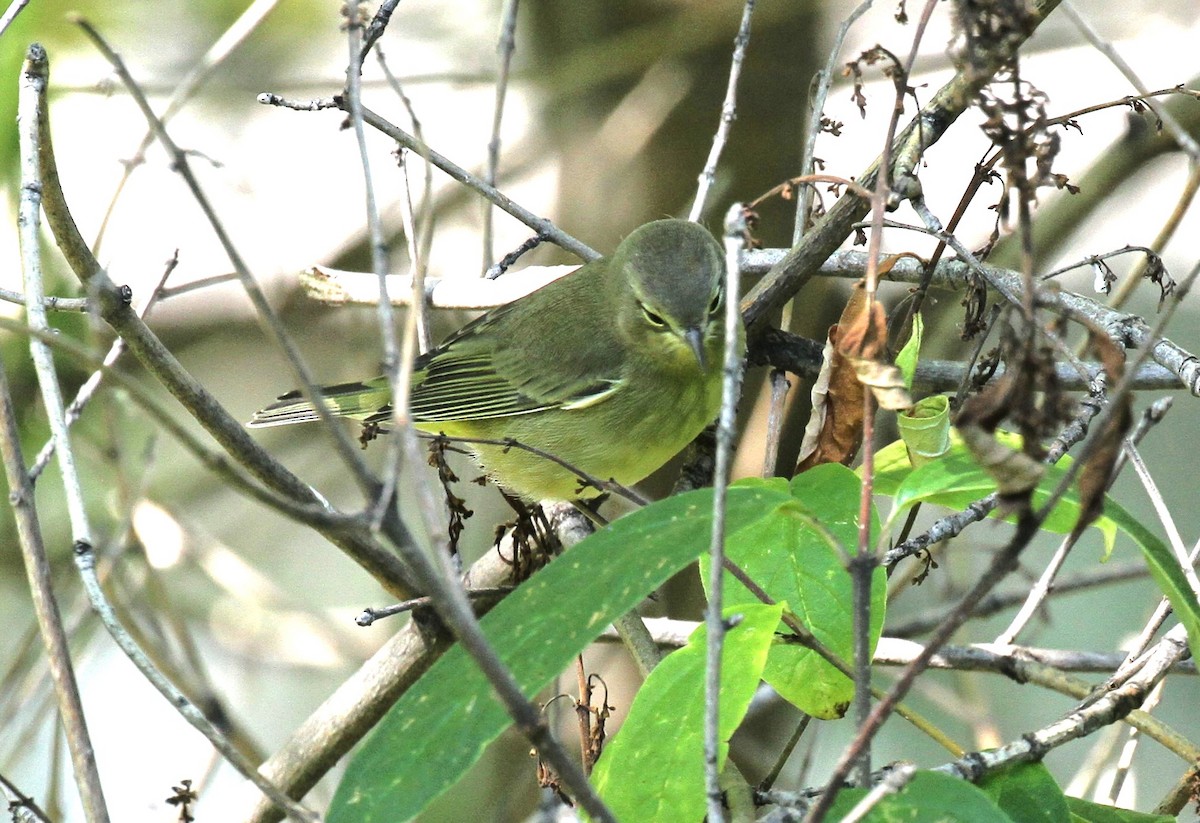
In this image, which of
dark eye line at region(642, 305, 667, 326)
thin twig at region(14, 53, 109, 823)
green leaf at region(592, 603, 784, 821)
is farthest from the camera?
dark eye line at region(642, 305, 667, 326)

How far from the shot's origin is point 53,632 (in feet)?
5.87

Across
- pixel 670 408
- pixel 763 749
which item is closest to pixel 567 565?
pixel 670 408

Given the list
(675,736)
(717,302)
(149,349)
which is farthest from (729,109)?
(675,736)

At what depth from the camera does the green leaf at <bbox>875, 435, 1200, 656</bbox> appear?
1.39 meters

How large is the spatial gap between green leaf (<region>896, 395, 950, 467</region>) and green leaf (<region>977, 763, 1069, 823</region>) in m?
0.47

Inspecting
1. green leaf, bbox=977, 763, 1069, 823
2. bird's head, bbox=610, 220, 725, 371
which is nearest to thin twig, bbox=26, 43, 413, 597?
green leaf, bbox=977, 763, 1069, 823

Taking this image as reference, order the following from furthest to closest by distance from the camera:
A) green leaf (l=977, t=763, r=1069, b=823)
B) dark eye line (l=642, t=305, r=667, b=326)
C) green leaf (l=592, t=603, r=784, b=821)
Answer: dark eye line (l=642, t=305, r=667, b=326) < green leaf (l=977, t=763, r=1069, b=823) < green leaf (l=592, t=603, r=784, b=821)

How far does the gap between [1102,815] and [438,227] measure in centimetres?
426

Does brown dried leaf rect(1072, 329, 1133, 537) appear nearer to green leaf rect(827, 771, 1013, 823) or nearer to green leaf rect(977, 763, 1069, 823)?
green leaf rect(827, 771, 1013, 823)

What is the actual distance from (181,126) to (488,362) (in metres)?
2.77

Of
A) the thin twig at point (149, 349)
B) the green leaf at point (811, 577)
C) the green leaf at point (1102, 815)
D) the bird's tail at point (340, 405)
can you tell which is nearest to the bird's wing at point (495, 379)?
the bird's tail at point (340, 405)

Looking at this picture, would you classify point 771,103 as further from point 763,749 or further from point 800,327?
point 763,749

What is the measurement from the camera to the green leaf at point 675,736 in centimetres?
152

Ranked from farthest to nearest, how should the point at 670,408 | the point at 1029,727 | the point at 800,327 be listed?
the point at 1029,727, the point at 800,327, the point at 670,408
